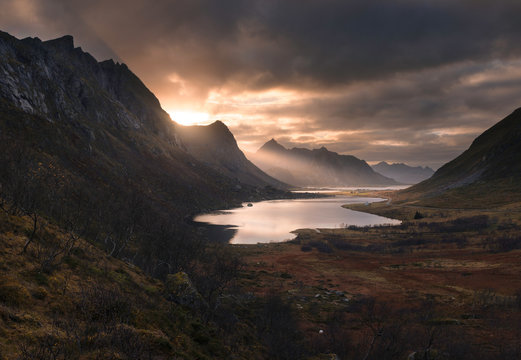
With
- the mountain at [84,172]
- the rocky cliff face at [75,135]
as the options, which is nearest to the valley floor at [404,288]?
the mountain at [84,172]

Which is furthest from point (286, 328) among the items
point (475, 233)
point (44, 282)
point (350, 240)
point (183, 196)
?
point (183, 196)

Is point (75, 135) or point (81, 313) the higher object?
point (75, 135)

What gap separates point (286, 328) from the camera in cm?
2411

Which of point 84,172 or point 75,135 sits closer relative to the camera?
point 84,172

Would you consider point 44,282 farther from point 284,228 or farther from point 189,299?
point 284,228

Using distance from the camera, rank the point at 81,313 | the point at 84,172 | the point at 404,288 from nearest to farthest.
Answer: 1. the point at 81,313
2. the point at 404,288
3. the point at 84,172

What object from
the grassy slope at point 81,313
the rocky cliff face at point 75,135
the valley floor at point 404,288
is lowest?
the valley floor at point 404,288

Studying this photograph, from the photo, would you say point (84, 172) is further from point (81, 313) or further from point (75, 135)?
point (81, 313)

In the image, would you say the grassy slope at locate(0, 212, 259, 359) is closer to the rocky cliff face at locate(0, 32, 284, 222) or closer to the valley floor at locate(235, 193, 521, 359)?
the valley floor at locate(235, 193, 521, 359)

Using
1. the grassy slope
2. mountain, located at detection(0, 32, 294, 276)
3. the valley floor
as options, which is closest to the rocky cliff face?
mountain, located at detection(0, 32, 294, 276)

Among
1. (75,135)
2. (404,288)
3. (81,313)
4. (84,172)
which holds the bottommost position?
(404,288)

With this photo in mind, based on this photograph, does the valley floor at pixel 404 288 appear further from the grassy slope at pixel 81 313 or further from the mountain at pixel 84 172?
the mountain at pixel 84 172

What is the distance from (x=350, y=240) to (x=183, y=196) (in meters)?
112

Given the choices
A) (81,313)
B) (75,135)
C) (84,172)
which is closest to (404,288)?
(81,313)
